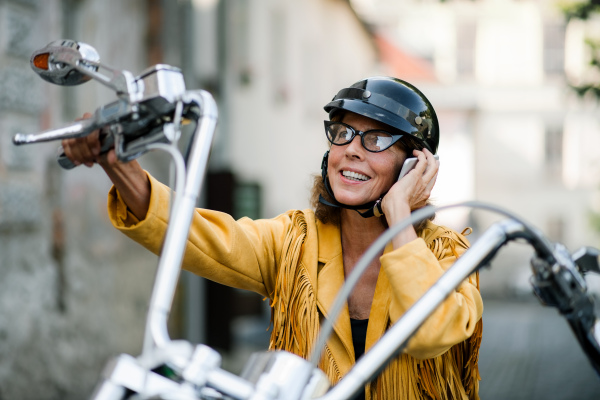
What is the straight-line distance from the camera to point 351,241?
2734mm

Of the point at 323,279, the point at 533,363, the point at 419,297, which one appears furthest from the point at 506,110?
the point at 419,297

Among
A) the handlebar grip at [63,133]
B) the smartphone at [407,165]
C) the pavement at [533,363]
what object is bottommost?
the pavement at [533,363]

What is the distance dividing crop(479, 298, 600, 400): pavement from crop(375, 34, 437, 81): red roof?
53.4ft

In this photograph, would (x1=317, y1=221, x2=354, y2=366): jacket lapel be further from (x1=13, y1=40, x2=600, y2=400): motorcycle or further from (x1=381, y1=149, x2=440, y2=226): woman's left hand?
(x1=13, y1=40, x2=600, y2=400): motorcycle

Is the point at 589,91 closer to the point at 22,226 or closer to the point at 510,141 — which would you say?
the point at 22,226

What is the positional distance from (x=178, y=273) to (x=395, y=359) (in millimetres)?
1050

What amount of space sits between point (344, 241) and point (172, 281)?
1.33 metres

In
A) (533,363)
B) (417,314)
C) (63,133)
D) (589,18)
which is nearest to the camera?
(417,314)

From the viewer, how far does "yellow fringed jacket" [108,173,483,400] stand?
2115 millimetres

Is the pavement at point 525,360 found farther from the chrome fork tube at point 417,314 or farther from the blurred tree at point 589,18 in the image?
the chrome fork tube at point 417,314

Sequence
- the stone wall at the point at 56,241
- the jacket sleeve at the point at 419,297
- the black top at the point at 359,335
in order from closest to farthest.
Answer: the jacket sleeve at the point at 419,297 < the black top at the point at 359,335 < the stone wall at the point at 56,241

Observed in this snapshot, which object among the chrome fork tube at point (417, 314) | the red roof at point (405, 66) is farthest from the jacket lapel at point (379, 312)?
the red roof at point (405, 66)

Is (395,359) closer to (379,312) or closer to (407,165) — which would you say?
(379,312)

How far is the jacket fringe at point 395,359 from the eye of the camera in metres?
2.34
